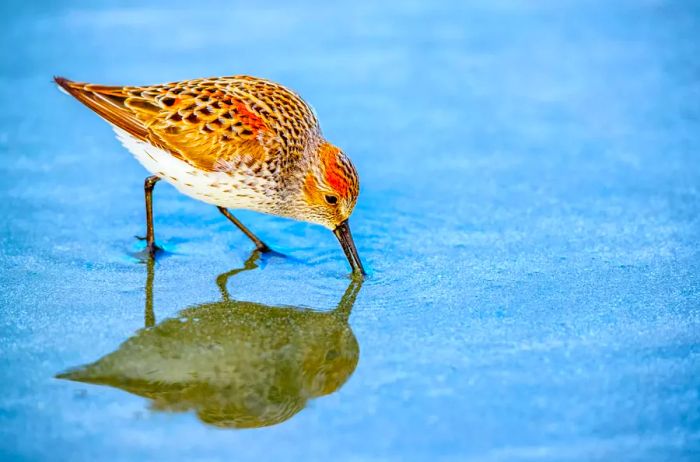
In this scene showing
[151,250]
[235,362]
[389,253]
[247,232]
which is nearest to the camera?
[235,362]

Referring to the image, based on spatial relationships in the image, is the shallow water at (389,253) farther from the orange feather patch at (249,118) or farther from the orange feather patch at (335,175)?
the orange feather patch at (249,118)

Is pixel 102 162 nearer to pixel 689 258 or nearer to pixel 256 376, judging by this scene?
pixel 256 376

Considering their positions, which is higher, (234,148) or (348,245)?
(234,148)

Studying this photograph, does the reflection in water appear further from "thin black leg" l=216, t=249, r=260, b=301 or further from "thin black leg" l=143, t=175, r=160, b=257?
"thin black leg" l=143, t=175, r=160, b=257

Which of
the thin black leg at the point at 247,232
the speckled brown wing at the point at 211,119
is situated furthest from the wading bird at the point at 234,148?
the thin black leg at the point at 247,232

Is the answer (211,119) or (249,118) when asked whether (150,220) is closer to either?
(211,119)

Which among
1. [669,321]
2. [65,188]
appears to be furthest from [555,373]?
[65,188]

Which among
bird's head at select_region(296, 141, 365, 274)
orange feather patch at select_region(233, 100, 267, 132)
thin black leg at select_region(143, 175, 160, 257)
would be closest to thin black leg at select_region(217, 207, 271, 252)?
bird's head at select_region(296, 141, 365, 274)

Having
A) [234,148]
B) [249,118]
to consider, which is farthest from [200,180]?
[249,118]
